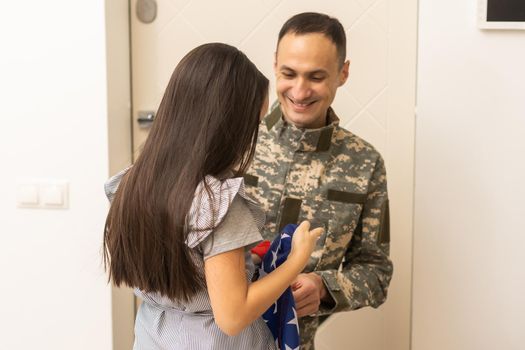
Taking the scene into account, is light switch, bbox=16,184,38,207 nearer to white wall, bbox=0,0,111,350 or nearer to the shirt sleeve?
white wall, bbox=0,0,111,350

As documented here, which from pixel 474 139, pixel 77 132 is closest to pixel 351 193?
pixel 474 139

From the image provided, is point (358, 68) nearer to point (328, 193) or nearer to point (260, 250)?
point (328, 193)

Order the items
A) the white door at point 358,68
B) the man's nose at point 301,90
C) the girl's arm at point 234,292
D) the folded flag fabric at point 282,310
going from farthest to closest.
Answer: the white door at point 358,68 < the man's nose at point 301,90 < the folded flag fabric at point 282,310 < the girl's arm at point 234,292

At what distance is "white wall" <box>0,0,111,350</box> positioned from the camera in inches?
77.1

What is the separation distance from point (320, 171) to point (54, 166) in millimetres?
883

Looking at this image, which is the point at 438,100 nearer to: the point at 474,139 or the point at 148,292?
the point at 474,139

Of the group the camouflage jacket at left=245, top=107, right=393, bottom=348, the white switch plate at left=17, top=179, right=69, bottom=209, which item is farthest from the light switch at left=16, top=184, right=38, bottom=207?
the camouflage jacket at left=245, top=107, right=393, bottom=348

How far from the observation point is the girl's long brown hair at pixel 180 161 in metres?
1.10

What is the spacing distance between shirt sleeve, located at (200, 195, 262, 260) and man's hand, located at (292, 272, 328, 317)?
27 cm

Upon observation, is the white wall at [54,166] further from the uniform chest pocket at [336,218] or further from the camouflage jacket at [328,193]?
the uniform chest pocket at [336,218]

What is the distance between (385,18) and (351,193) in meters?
0.75

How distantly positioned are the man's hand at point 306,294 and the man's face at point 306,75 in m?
0.36

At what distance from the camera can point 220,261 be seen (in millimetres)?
1069

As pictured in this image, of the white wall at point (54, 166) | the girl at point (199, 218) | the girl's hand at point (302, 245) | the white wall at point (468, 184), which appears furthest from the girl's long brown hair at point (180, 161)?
the white wall at point (468, 184)
